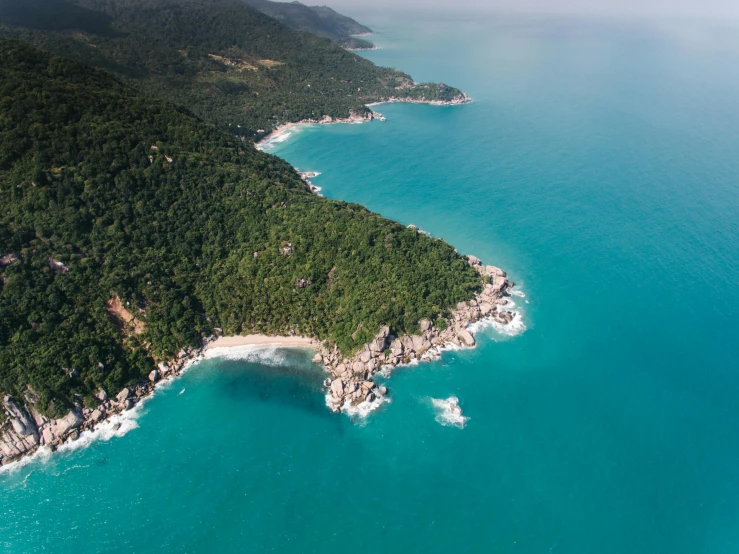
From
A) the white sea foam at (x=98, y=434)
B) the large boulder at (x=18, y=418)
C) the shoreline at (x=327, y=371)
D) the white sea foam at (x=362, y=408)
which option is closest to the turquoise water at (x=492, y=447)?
the white sea foam at (x=98, y=434)

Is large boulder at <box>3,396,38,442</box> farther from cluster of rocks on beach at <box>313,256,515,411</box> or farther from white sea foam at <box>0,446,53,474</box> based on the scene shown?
cluster of rocks on beach at <box>313,256,515,411</box>

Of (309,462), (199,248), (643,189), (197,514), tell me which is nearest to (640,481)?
(309,462)

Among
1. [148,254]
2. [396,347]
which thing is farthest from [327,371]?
[148,254]

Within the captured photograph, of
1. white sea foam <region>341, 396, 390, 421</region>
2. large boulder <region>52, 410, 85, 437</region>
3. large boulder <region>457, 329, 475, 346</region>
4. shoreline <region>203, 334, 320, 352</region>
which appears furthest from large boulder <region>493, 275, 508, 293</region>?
large boulder <region>52, 410, 85, 437</region>

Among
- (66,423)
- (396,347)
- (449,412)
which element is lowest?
(66,423)

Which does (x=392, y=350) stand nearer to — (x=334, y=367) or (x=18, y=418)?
(x=334, y=367)
